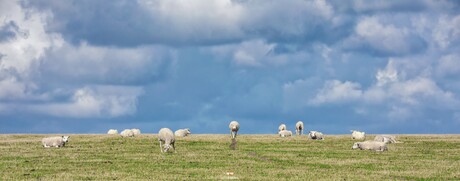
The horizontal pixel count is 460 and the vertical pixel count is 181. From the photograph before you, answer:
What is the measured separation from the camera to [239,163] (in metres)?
44.4

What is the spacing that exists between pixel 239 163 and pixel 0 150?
2679 cm

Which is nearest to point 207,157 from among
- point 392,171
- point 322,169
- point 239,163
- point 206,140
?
point 239,163

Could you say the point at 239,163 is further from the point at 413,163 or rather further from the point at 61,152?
the point at 61,152

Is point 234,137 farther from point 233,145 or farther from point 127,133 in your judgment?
point 127,133

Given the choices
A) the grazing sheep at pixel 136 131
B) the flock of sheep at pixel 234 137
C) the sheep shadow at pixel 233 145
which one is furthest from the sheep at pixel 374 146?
the grazing sheep at pixel 136 131

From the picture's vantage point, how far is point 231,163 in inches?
1738

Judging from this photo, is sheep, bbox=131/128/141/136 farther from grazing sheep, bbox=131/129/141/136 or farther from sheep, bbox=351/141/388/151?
sheep, bbox=351/141/388/151

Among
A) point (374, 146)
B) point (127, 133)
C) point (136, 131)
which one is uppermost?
point (136, 131)

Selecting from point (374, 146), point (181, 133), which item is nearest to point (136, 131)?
point (181, 133)

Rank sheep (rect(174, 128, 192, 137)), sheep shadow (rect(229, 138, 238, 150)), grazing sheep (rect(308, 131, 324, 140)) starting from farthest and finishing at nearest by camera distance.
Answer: sheep (rect(174, 128, 192, 137)) → grazing sheep (rect(308, 131, 324, 140)) → sheep shadow (rect(229, 138, 238, 150))

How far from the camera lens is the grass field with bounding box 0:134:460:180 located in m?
36.6

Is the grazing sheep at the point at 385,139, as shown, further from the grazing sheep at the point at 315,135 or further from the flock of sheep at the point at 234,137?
the grazing sheep at the point at 315,135

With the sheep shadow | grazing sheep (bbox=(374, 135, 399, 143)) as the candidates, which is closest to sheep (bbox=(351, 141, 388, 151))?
grazing sheep (bbox=(374, 135, 399, 143))

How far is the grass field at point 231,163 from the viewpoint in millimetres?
36625
